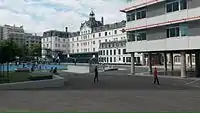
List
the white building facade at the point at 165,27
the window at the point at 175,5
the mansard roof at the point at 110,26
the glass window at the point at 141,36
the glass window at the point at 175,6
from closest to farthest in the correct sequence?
the white building facade at the point at 165,27, the window at the point at 175,5, the glass window at the point at 175,6, the glass window at the point at 141,36, the mansard roof at the point at 110,26

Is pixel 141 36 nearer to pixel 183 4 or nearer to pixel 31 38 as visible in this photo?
pixel 183 4

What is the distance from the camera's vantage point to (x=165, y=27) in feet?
113

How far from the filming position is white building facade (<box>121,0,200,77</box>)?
101 ft

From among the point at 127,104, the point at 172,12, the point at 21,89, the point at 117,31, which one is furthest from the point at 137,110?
the point at 117,31

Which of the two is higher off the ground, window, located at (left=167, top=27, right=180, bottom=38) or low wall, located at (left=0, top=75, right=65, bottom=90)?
window, located at (left=167, top=27, right=180, bottom=38)

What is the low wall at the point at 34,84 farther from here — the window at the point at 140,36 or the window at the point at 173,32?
the window at the point at 140,36

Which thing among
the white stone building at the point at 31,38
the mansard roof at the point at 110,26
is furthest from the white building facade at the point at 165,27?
the white stone building at the point at 31,38

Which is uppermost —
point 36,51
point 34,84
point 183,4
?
point 183,4

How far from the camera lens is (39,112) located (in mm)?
12102

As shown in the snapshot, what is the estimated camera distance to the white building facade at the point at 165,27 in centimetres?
3080

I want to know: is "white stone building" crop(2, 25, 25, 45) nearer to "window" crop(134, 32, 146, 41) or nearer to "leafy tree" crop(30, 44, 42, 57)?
"leafy tree" crop(30, 44, 42, 57)

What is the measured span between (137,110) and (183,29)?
21389 mm

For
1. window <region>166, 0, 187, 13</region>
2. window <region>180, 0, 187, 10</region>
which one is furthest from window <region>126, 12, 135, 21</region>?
window <region>180, 0, 187, 10</region>

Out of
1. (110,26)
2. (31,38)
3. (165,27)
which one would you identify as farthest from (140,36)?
(31,38)
